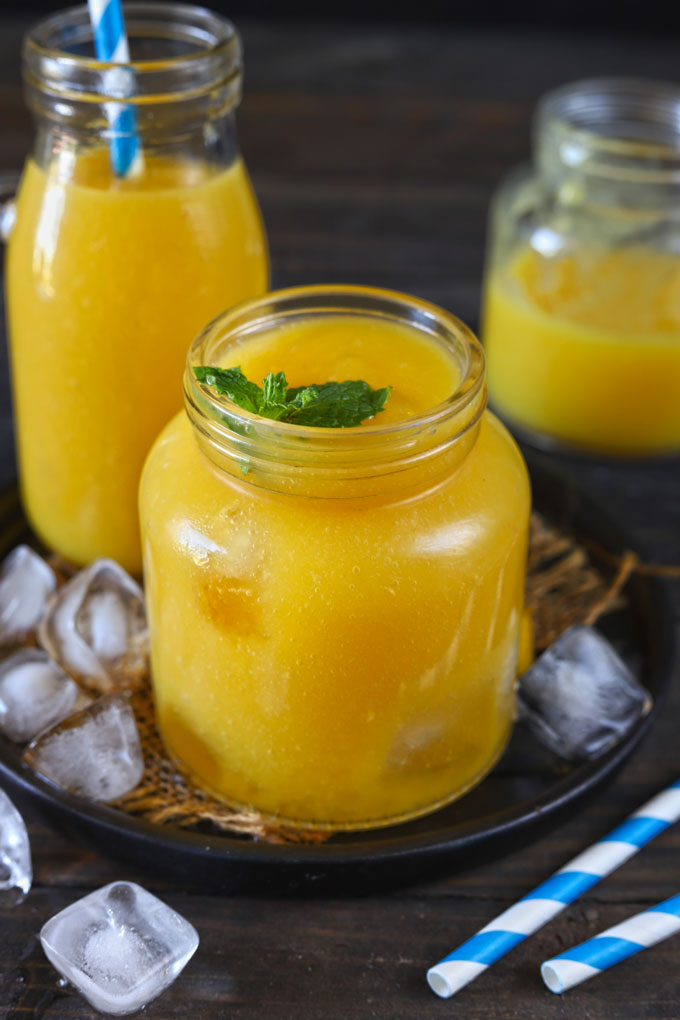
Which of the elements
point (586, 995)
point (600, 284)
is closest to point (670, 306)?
point (600, 284)

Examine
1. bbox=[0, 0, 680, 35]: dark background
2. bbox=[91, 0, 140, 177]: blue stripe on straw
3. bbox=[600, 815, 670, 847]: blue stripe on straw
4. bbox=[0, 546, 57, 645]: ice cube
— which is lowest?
bbox=[600, 815, 670, 847]: blue stripe on straw

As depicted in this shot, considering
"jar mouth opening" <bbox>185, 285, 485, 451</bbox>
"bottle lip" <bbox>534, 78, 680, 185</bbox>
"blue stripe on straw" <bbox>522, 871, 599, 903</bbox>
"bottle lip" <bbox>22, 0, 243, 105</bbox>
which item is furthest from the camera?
"bottle lip" <bbox>534, 78, 680, 185</bbox>

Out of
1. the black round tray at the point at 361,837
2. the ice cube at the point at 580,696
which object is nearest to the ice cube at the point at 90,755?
the black round tray at the point at 361,837

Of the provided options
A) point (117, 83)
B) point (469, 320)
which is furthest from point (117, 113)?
point (469, 320)

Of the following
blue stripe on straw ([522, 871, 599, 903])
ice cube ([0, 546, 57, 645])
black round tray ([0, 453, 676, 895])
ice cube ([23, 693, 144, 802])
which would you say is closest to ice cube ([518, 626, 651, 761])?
black round tray ([0, 453, 676, 895])

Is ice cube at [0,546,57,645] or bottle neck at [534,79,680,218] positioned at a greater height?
bottle neck at [534,79,680,218]

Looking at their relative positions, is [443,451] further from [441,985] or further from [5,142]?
[5,142]

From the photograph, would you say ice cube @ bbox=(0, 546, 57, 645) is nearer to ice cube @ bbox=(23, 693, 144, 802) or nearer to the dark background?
ice cube @ bbox=(23, 693, 144, 802)
